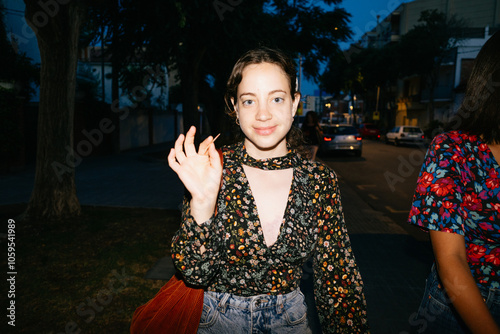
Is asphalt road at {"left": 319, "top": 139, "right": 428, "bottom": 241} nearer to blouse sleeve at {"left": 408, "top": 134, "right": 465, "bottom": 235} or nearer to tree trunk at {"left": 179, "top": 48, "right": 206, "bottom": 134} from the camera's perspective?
blouse sleeve at {"left": 408, "top": 134, "right": 465, "bottom": 235}

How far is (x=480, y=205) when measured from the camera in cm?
134

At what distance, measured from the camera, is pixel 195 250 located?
4.40ft

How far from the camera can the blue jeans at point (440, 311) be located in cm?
143

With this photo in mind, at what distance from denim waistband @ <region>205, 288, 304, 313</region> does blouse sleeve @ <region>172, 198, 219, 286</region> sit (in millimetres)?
221

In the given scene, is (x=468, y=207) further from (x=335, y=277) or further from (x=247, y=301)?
(x=247, y=301)

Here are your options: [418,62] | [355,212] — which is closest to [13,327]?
[355,212]

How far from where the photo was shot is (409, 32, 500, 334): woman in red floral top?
124 cm

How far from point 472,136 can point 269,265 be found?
103 cm

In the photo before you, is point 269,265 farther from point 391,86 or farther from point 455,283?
point 391,86

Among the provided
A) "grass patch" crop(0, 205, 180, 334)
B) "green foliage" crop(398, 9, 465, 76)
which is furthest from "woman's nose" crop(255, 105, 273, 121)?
"green foliage" crop(398, 9, 465, 76)

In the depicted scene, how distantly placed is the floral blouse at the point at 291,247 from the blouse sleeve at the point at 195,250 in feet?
0.04

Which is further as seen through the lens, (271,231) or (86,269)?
(86,269)

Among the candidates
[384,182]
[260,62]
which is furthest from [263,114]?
[384,182]

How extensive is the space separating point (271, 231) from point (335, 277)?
14.7 inches
